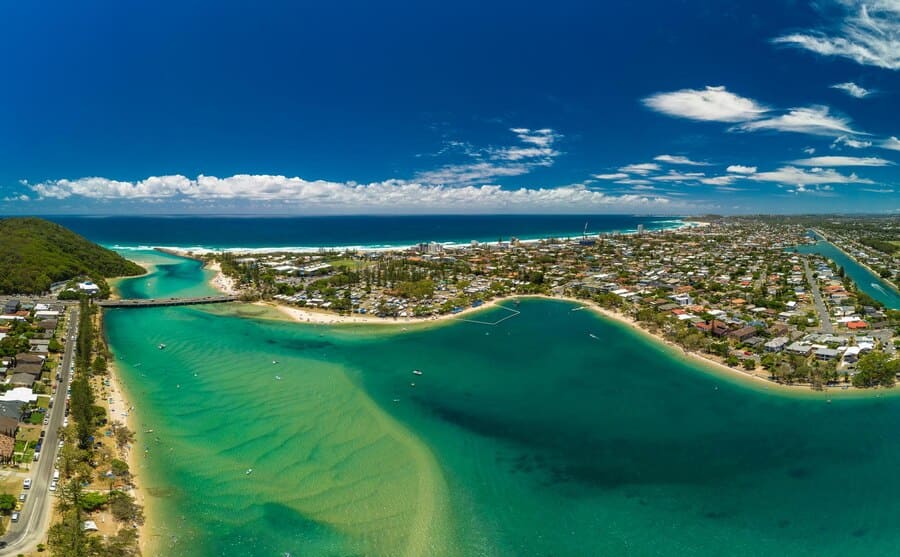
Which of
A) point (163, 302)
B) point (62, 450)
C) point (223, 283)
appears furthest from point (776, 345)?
point (223, 283)

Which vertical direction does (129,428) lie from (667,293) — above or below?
below

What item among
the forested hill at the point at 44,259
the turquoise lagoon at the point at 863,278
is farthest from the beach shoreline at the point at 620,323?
the turquoise lagoon at the point at 863,278

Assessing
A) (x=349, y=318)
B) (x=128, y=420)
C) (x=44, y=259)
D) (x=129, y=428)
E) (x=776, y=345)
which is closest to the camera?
(x=129, y=428)

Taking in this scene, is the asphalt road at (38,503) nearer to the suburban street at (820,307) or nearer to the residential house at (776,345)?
the residential house at (776,345)

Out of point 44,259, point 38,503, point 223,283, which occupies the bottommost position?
point 38,503

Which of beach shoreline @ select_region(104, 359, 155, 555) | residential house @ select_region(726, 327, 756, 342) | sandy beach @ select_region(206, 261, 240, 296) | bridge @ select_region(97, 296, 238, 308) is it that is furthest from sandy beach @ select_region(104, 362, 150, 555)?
residential house @ select_region(726, 327, 756, 342)

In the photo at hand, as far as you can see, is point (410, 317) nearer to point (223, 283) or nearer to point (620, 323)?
point (620, 323)

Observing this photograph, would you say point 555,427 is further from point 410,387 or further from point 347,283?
point 347,283
